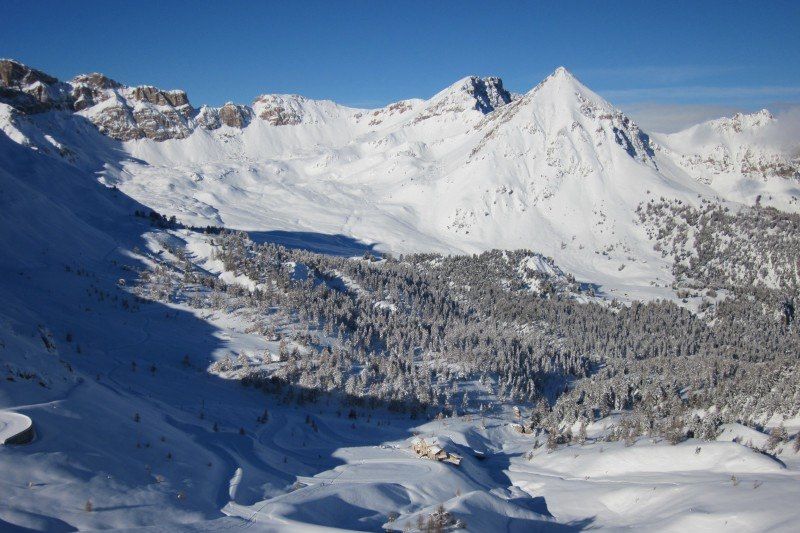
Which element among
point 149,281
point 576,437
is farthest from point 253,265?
point 576,437

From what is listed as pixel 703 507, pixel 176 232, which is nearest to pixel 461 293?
pixel 176 232

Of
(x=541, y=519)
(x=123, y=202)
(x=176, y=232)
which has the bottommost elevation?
(x=541, y=519)

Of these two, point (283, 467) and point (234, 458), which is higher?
point (234, 458)

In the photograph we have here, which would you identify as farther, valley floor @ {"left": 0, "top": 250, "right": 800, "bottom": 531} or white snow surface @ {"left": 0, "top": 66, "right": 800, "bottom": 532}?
white snow surface @ {"left": 0, "top": 66, "right": 800, "bottom": 532}

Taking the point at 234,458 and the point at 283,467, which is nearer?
the point at 234,458

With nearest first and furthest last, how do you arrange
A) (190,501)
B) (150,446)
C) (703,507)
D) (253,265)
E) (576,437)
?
(190,501) < (703,507) < (150,446) < (576,437) < (253,265)

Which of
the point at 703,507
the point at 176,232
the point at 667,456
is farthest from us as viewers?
the point at 176,232

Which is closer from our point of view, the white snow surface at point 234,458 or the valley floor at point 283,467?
the valley floor at point 283,467

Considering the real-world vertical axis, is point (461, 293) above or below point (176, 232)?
below

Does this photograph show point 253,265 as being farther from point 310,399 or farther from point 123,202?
point 123,202

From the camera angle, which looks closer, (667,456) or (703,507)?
(703,507)
